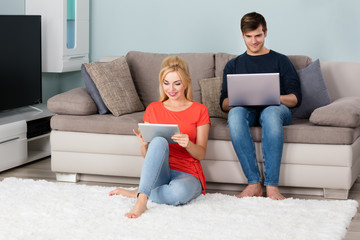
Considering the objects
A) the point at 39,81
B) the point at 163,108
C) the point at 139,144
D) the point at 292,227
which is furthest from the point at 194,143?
the point at 39,81

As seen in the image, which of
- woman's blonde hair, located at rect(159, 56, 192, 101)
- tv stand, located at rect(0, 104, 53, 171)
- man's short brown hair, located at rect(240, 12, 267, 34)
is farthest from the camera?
tv stand, located at rect(0, 104, 53, 171)

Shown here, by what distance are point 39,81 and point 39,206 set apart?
1781 millimetres

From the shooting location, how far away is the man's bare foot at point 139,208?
9.81 feet

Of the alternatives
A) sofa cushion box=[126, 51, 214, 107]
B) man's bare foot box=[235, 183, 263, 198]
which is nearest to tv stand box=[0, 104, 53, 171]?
sofa cushion box=[126, 51, 214, 107]

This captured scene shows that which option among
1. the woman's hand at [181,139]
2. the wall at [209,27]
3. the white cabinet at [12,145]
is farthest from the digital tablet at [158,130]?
the wall at [209,27]

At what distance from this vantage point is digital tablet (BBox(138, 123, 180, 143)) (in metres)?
3.02

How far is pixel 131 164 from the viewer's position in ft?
12.4

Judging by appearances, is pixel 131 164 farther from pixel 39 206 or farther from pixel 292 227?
pixel 292 227

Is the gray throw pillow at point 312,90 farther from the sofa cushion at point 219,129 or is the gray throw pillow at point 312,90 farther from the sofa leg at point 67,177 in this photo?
the sofa leg at point 67,177

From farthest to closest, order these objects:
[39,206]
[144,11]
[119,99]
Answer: [144,11]
[119,99]
[39,206]

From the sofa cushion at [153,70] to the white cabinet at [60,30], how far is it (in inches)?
33.9

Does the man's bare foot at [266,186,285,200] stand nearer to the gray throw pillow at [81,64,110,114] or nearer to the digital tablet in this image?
the digital tablet

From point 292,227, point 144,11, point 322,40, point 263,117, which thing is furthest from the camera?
point 144,11

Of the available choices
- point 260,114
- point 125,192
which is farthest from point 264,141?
point 125,192
